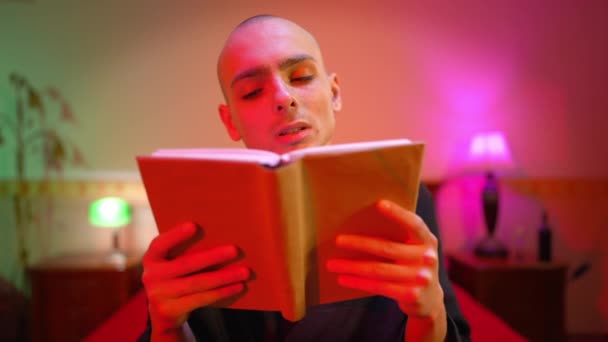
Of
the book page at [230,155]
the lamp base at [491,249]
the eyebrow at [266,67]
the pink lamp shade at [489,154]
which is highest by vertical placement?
the eyebrow at [266,67]

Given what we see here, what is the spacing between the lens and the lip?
0.74 meters

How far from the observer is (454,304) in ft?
2.46

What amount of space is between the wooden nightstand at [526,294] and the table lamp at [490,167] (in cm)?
18

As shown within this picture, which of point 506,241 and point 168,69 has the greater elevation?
point 168,69

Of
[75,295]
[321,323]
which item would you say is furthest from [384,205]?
[75,295]

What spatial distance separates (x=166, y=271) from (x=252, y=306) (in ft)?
0.44

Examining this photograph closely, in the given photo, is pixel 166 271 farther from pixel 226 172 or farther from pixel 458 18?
pixel 458 18

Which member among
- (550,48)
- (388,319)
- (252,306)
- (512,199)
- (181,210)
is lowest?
(512,199)

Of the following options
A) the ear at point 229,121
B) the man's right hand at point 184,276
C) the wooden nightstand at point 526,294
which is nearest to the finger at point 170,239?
the man's right hand at point 184,276

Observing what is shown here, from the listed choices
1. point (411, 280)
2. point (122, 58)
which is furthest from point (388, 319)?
point (122, 58)

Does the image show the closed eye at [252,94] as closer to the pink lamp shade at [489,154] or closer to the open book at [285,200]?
the open book at [285,200]

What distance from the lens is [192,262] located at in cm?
55

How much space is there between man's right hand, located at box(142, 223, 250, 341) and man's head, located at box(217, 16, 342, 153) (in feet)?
0.87

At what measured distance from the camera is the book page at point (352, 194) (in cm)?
51
